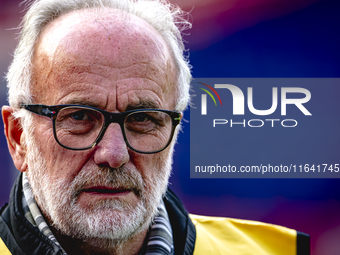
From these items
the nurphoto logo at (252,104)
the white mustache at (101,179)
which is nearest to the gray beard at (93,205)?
the white mustache at (101,179)

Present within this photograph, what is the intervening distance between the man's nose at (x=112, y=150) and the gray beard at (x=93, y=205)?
43 mm

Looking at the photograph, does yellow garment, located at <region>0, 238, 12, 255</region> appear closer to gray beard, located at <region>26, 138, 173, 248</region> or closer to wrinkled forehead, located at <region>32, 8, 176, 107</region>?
gray beard, located at <region>26, 138, 173, 248</region>

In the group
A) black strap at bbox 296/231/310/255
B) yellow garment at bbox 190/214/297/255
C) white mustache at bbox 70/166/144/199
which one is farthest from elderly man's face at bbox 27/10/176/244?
black strap at bbox 296/231/310/255

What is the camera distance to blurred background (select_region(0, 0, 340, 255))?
2773mm

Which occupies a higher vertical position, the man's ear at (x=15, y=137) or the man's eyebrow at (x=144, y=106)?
the man's eyebrow at (x=144, y=106)

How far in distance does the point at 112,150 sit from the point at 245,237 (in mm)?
1084

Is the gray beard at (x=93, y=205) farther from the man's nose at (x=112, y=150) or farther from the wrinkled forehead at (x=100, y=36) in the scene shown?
the wrinkled forehead at (x=100, y=36)

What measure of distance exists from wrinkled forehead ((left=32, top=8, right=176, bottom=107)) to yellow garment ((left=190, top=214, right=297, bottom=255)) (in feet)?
3.00

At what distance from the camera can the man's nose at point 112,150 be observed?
48.0 inches

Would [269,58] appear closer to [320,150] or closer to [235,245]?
[320,150]

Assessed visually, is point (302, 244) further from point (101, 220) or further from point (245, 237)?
point (101, 220)

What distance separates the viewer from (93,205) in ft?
4.13

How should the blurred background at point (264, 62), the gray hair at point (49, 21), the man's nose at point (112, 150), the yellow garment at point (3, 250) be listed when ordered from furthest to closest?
the blurred background at point (264, 62) < the gray hair at point (49, 21) < the yellow garment at point (3, 250) < the man's nose at point (112, 150)

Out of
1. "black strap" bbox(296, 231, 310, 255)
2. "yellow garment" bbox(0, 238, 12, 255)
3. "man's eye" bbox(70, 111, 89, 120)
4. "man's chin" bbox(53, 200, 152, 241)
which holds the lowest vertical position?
"black strap" bbox(296, 231, 310, 255)
